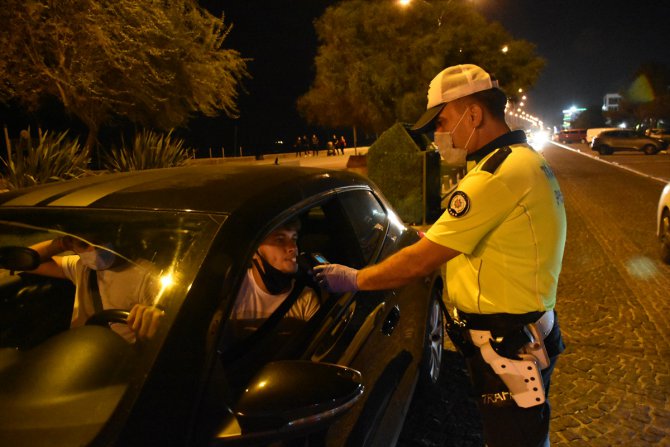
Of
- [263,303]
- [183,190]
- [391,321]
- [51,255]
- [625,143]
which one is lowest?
[625,143]

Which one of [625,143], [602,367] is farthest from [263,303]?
[625,143]

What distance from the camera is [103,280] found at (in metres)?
1.98

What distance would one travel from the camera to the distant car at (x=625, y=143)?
29250 millimetres

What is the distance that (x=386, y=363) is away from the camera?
7.23 feet

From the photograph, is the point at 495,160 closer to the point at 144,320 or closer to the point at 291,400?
the point at 291,400

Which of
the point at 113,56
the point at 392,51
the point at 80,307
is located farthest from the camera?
the point at 392,51

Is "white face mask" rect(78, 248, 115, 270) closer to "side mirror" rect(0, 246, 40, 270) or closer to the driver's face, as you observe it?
"side mirror" rect(0, 246, 40, 270)

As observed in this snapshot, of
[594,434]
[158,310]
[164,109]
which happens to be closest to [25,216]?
[158,310]

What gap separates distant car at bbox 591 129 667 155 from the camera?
29.2m

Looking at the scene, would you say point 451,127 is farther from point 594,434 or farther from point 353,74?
point 353,74

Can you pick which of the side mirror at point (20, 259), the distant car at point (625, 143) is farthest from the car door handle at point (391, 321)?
the distant car at point (625, 143)

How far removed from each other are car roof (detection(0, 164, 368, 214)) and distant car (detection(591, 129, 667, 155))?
32.5 metres

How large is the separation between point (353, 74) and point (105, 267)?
19.5 metres

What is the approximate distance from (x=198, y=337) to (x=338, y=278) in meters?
0.74
